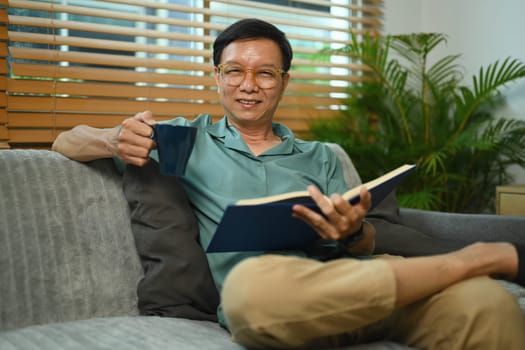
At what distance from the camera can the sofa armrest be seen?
184 centimetres

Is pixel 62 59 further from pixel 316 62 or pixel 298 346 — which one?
pixel 298 346

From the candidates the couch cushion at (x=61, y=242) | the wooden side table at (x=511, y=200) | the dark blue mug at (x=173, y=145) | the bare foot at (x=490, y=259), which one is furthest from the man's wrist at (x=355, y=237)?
the wooden side table at (x=511, y=200)

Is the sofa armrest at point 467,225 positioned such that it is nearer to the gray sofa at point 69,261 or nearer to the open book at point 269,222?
the gray sofa at point 69,261

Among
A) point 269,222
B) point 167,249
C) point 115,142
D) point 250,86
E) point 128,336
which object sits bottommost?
point 128,336

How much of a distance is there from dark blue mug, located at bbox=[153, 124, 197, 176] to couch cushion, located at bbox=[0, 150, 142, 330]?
295 mm

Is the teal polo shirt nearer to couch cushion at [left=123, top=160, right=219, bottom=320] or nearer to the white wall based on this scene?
couch cushion at [left=123, top=160, right=219, bottom=320]

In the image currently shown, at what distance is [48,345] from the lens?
121 centimetres

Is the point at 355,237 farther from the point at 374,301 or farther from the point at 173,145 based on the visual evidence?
the point at 173,145

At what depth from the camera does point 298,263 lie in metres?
1.09

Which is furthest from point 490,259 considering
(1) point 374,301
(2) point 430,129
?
(2) point 430,129

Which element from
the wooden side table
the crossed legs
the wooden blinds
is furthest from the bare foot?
the wooden blinds

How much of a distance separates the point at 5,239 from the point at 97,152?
300 mm

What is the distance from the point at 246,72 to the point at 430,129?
159cm

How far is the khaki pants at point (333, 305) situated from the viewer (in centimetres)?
105
